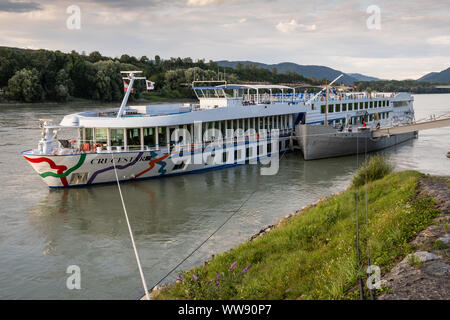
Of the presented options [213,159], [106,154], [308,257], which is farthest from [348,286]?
[213,159]

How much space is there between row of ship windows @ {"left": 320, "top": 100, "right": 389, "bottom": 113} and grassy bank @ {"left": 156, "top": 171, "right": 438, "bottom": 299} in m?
24.2

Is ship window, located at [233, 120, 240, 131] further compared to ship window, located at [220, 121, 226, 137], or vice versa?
ship window, located at [233, 120, 240, 131]

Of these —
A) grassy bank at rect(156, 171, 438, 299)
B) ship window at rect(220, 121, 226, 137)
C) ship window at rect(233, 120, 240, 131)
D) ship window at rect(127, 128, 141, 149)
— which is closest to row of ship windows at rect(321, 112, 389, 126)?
ship window at rect(233, 120, 240, 131)

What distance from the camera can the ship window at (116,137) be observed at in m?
21.9

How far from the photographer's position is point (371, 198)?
13.3 metres

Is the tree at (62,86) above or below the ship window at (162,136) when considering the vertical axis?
above

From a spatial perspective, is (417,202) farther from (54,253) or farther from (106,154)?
(106,154)

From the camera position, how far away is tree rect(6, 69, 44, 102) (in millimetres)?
64688

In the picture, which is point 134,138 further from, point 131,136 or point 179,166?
point 179,166

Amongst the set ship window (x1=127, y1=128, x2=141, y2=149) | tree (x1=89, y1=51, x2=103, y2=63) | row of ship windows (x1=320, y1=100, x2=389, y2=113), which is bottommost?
ship window (x1=127, y1=128, x2=141, y2=149)

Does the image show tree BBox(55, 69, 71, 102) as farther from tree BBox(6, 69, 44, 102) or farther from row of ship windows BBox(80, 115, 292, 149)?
row of ship windows BBox(80, 115, 292, 149)

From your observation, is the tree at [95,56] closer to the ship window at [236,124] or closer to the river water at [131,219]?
the river water at [131,219]

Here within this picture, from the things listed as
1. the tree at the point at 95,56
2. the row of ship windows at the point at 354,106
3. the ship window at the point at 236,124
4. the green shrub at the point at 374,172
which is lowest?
the green shrub at the point at 374,172

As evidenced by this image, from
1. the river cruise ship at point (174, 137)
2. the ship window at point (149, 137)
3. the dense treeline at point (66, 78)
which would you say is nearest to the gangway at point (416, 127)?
the river cruise ship at point (174, 137)
